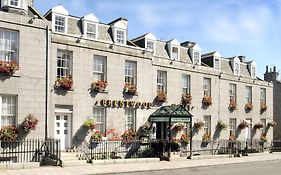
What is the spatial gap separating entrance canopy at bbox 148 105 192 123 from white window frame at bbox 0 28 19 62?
1054 cm

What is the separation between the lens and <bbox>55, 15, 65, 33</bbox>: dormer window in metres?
24.2

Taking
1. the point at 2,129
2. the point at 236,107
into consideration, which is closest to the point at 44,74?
the point at 2,129

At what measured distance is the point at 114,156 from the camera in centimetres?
2352

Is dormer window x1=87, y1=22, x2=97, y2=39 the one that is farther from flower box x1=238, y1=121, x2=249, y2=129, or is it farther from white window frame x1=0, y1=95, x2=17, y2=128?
flower box x1=238, y1=121, x2=249, y2=129

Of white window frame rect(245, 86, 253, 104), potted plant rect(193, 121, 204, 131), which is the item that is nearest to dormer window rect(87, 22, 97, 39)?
potted plant rect(193, 121, 204, 131)

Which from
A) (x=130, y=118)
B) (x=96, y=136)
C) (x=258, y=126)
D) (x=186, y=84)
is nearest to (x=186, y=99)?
(x=186, y=84)

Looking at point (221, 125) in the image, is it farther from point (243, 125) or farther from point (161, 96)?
point (161, 96)

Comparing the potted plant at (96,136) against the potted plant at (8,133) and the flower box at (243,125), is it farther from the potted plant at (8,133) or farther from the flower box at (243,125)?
the flower box at (243,125)

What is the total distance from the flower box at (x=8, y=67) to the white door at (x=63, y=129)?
408 centimetres

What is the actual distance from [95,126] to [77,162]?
540 cm

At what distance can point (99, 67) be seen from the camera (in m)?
25.4

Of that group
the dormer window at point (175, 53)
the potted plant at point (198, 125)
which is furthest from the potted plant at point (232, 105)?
the dormer window at point (175, 53)

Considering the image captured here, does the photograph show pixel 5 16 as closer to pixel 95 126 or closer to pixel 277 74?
pixel 95 126

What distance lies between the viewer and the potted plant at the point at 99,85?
80.4 feet
